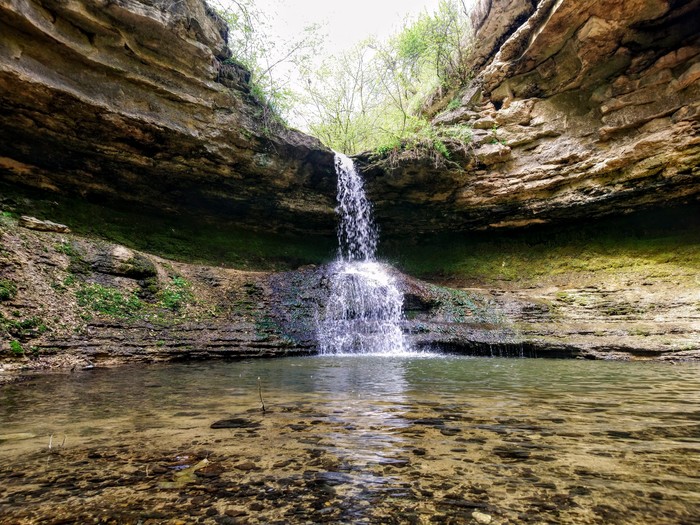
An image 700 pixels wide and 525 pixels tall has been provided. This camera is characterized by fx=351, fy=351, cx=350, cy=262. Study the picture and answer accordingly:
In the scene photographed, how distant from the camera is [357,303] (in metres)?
9.05

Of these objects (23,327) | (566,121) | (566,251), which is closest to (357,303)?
(23,327)

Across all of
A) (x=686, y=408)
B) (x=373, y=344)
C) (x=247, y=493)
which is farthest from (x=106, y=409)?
(x=373, y=344)

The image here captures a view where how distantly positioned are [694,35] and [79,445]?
13.2m

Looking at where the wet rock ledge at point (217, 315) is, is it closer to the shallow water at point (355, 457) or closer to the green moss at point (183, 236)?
the green moss at point (183, 236)

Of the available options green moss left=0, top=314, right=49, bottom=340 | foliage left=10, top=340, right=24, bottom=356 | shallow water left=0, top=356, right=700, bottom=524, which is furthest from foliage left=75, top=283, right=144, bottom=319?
shallow water left=0, top=356, right=700, bottom=524

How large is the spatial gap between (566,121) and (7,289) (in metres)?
13.2

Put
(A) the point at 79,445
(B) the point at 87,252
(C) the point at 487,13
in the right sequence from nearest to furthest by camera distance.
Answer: (A) the point at 79,445, (B) the point at 87,252, (C) the point at 487,13

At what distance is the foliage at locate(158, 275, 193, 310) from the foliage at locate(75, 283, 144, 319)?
497 mm

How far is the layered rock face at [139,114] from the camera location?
280 inches

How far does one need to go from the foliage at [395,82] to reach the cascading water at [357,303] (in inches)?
72.1

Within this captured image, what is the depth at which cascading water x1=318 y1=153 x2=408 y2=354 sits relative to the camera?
7723 mm

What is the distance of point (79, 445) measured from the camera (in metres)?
1.67

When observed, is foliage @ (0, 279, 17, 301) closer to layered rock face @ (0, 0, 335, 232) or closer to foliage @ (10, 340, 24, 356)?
foliage @ (10, 340, 24, 356)

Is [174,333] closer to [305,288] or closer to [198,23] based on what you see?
[305,288]
